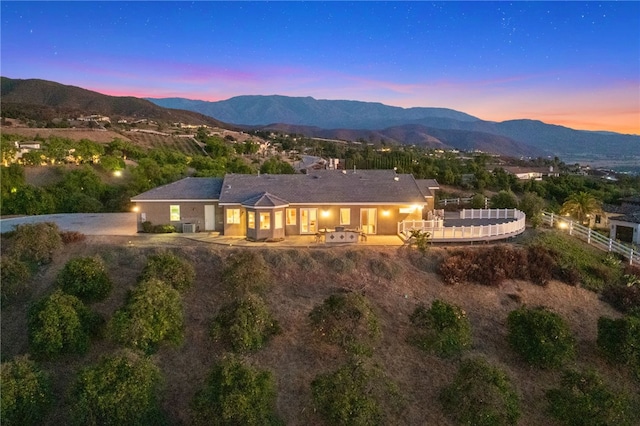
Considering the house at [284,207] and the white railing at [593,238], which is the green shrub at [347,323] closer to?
the house at [284,207]

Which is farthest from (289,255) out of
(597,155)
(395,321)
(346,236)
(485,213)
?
(597,155)

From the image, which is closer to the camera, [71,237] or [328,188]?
[71,237]

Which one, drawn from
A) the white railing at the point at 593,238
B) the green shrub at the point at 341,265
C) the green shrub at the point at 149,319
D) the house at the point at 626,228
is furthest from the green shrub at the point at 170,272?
the house at the point at 626,228

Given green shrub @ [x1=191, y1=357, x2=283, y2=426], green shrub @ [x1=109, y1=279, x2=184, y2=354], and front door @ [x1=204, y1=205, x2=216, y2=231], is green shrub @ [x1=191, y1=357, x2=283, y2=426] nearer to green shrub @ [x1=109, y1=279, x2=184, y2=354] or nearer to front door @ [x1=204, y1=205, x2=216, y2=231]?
green shrub @ [x1=109, y1=279, x2=184, y2=354]

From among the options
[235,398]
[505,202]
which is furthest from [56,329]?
[505,202]

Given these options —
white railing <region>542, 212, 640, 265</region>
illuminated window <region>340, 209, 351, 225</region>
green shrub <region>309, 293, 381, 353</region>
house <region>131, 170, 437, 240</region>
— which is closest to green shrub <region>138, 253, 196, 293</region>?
green shrub <region>309, 293, 381, 353</region>

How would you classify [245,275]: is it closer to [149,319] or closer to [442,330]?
[149,319]
